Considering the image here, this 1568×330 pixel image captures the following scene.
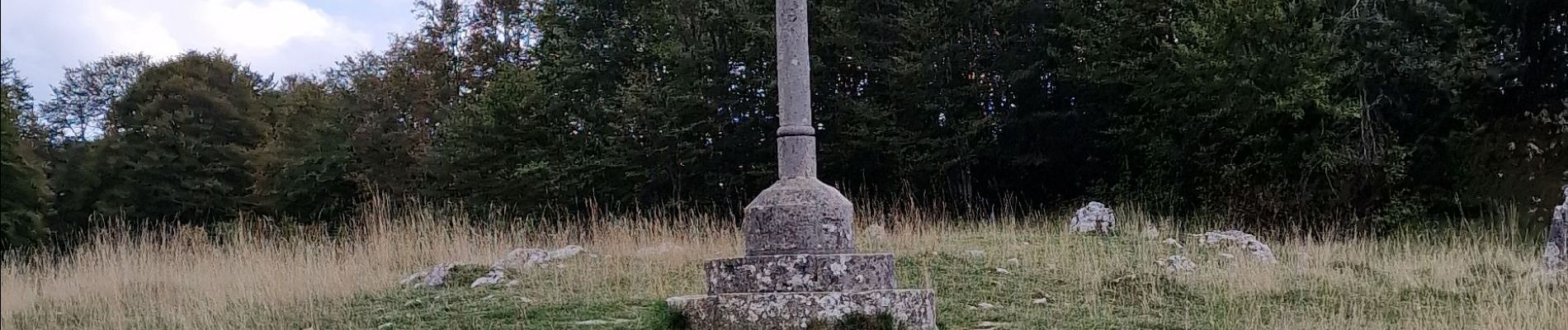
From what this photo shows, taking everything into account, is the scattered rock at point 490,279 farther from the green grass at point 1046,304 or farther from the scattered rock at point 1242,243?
the scattered rock at point 1242,243

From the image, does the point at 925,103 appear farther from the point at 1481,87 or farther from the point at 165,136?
the point at 165,136

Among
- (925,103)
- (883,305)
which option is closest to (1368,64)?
(925,103)

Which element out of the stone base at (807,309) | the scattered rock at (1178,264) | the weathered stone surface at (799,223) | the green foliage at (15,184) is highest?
the green foliage at (15,184)

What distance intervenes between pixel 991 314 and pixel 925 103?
354 inches

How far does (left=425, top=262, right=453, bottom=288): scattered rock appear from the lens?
7613 mm

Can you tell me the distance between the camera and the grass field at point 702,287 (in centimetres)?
627

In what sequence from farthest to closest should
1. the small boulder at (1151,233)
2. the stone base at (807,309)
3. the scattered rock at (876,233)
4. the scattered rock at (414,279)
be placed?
the small boulder at (1151,233) → the scattered rock at (876,233) → the scattered rock at (414,279) → the stone base at (807,309)

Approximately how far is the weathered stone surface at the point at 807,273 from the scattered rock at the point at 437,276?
2833 mm

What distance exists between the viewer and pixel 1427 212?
1313 cm

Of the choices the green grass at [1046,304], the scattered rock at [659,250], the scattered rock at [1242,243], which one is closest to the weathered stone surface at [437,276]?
the green grass at [1046,304]

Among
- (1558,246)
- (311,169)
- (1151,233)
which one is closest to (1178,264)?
(1151,233)

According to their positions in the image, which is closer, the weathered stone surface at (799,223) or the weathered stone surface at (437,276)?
the weathered stone surface at (799,223)

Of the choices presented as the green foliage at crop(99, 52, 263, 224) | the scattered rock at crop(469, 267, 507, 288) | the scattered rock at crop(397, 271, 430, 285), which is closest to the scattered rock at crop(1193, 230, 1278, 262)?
the scattered rock at crop(469, 267, 507, 288)

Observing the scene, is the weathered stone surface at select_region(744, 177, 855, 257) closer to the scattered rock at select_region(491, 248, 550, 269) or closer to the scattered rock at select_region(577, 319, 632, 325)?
the scattered rock at select_region(577, 319, 632, 325)
